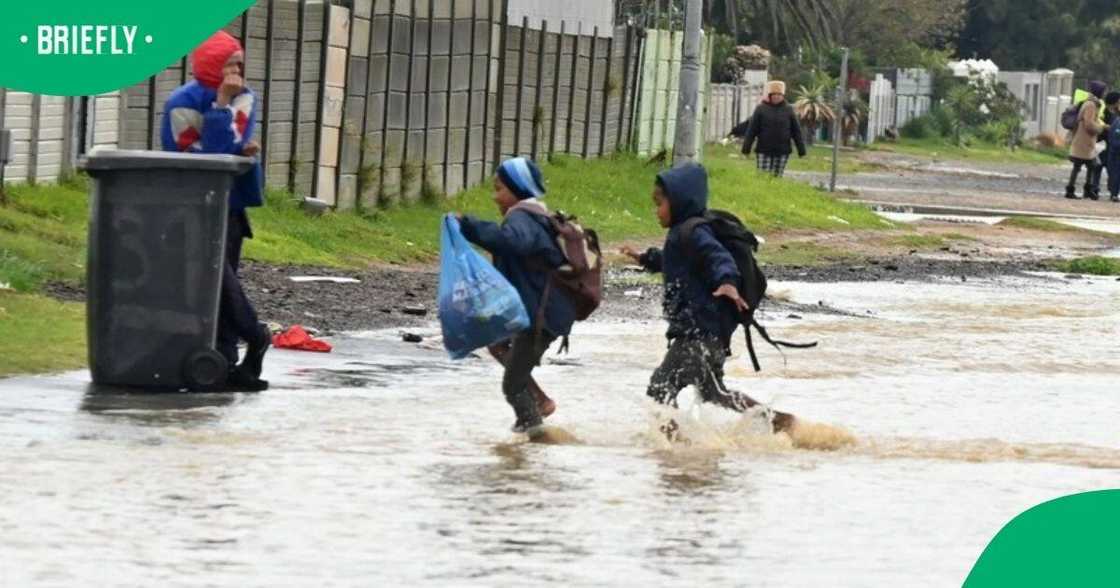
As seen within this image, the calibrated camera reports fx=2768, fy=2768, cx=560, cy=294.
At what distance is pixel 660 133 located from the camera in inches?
1394


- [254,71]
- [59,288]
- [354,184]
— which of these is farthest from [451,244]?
[354,184]

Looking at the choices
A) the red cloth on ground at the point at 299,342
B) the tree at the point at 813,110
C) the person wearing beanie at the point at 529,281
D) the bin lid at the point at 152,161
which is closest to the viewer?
the person wearing beanie at the point at 529,281

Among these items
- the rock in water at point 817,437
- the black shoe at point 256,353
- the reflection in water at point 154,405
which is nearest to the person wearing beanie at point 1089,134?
the black shoe at point 256,353

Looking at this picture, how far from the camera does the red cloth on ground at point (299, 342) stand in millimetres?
15469

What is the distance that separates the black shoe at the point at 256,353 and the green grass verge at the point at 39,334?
3.10 feet

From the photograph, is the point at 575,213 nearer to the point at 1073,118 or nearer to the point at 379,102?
the point at 379,102

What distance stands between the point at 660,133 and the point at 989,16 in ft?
203

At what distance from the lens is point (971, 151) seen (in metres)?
67.6

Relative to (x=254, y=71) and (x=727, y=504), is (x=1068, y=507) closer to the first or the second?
(x=727, y=504)

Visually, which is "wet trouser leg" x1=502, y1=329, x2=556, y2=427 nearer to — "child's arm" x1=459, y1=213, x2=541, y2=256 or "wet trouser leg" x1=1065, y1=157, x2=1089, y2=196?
"child's arm" x1=459, y1=213, x2=541, y2=256

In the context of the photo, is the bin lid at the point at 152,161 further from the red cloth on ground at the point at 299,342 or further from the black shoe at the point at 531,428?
the red cloth on ground at the point at 299,342

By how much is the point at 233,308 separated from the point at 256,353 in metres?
0.29

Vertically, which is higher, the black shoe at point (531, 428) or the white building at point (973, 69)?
the white building at point (973, 69)

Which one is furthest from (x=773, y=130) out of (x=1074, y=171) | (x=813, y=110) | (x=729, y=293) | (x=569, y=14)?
(x=813, y=110)
